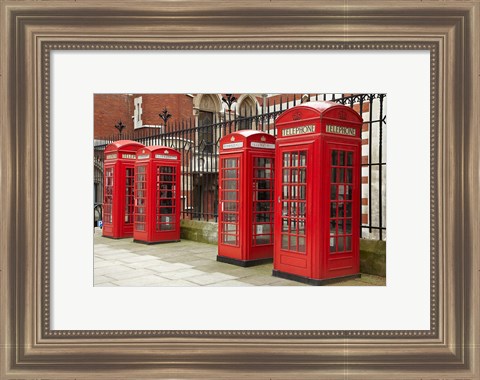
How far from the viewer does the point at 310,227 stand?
15.7 ft

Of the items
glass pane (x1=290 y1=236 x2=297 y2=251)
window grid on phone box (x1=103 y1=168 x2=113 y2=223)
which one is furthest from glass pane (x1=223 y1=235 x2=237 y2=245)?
window grid on phone box (x1=103 y1=168 x2=113 y2=223)

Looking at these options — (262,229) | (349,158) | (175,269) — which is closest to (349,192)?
(349,158)

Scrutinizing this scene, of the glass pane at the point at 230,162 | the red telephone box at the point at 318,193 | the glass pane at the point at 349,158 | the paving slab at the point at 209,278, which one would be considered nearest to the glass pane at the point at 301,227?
the red telephone box at the point at 318,193

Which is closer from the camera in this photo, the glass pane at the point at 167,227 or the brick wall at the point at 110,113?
the glass pane at the point at 167,227

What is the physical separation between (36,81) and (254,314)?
9.02ft

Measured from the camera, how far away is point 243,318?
3.40 m

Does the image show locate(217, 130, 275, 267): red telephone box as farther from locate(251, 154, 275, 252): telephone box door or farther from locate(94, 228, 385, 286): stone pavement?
locate(94, 228, 385, 286): stone pavement

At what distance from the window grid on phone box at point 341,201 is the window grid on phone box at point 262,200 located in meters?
1.56

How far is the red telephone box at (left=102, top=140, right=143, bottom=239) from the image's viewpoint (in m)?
9.86

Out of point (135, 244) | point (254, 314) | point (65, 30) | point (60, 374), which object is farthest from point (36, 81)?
point (135, 244)

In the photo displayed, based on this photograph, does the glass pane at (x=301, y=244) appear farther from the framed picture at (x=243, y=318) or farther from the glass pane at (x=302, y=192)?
the framed picture at (x=243, y=318)

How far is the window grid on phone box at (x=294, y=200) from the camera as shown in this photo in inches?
196

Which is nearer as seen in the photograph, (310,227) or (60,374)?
(60,374)

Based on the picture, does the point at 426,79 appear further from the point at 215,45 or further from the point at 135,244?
the point at 135,244
